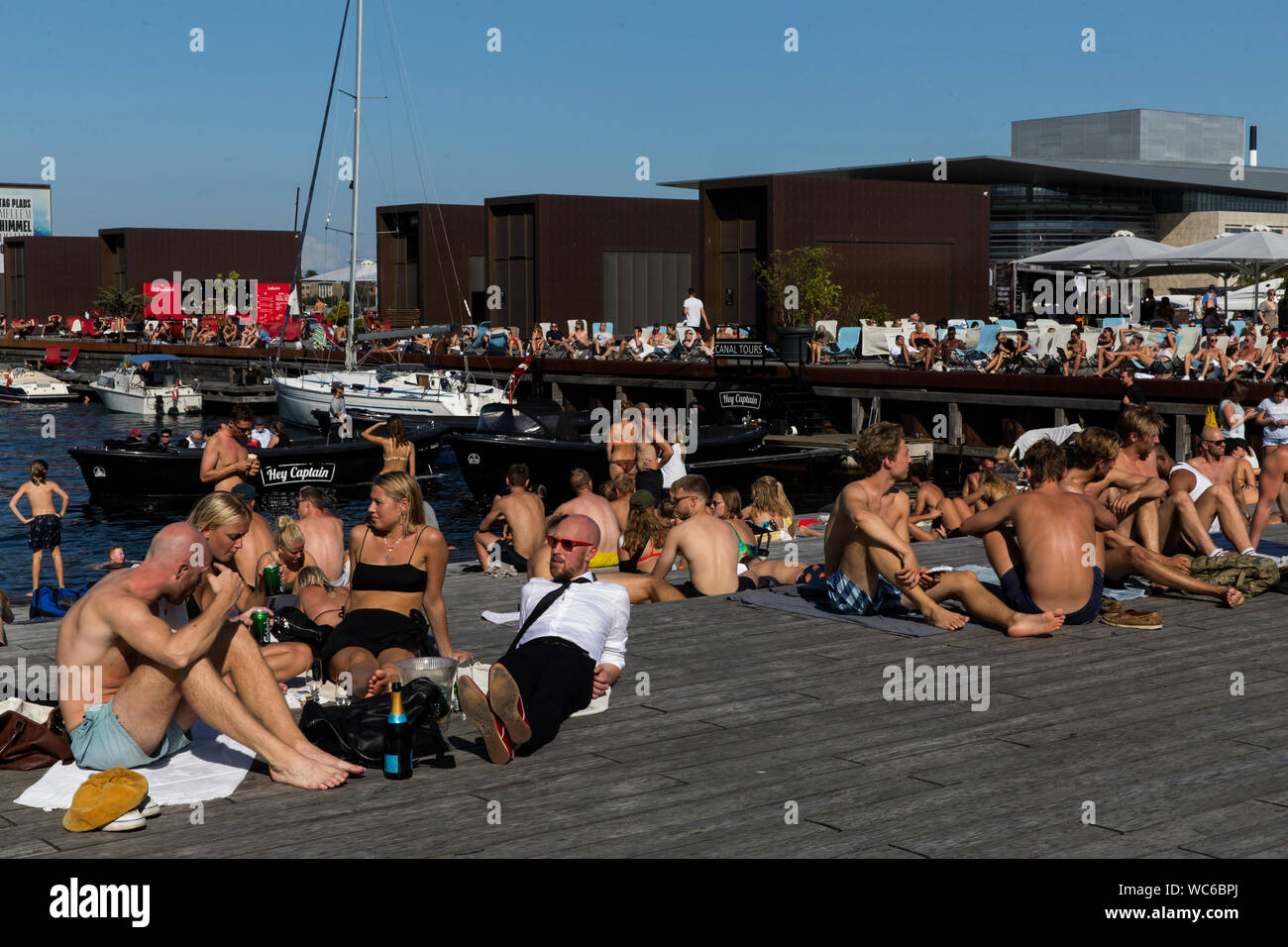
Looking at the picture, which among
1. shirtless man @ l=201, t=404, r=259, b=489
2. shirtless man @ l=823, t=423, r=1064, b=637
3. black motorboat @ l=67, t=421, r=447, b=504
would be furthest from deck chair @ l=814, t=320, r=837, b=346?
shirtless man @ l=823, t=423, r=1064, b=637

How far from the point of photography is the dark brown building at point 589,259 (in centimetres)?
5222

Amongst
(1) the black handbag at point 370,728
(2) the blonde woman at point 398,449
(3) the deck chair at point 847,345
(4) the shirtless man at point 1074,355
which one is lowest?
(1) the black handbag at point 370,728

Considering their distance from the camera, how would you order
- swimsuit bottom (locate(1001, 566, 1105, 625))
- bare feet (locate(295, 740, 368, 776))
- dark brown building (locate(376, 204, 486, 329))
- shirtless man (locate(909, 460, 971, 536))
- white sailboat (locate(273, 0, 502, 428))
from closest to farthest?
1. bare feet (locate(295, 740, 368, 776))
2. swimsuit bottom (locate(1001, 566, 1105, 625))
3. shirtless man (locate(909, 460, 971, 536))
4. white sailboat (locate(273, 0, 502, 428))
5. dark brown building (locate(376, 204, 486, 329))

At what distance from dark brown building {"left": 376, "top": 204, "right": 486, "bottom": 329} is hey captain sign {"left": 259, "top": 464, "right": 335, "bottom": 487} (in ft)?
98.9

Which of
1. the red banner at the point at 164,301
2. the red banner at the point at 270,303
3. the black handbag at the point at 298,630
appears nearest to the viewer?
the black handbag at the point at 298,630

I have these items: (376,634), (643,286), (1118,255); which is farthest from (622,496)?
(643,286)

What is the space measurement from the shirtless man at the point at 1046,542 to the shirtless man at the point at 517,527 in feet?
15.4

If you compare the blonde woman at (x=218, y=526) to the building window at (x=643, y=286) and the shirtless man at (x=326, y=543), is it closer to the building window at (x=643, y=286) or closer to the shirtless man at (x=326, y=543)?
the shirtless man at (x=326, y=543)

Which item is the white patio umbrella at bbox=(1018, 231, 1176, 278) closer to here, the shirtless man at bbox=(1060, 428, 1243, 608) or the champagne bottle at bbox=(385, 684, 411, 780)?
the shirtless man at bbox=(1060, 428, 1243, 608)

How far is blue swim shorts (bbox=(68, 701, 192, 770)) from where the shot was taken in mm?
5594

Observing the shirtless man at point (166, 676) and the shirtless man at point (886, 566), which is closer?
the shirtless man at point (166, 676)

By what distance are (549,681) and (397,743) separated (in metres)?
0.90

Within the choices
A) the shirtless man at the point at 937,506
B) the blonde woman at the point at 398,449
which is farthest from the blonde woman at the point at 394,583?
the blonde woman at the point at 398,449
